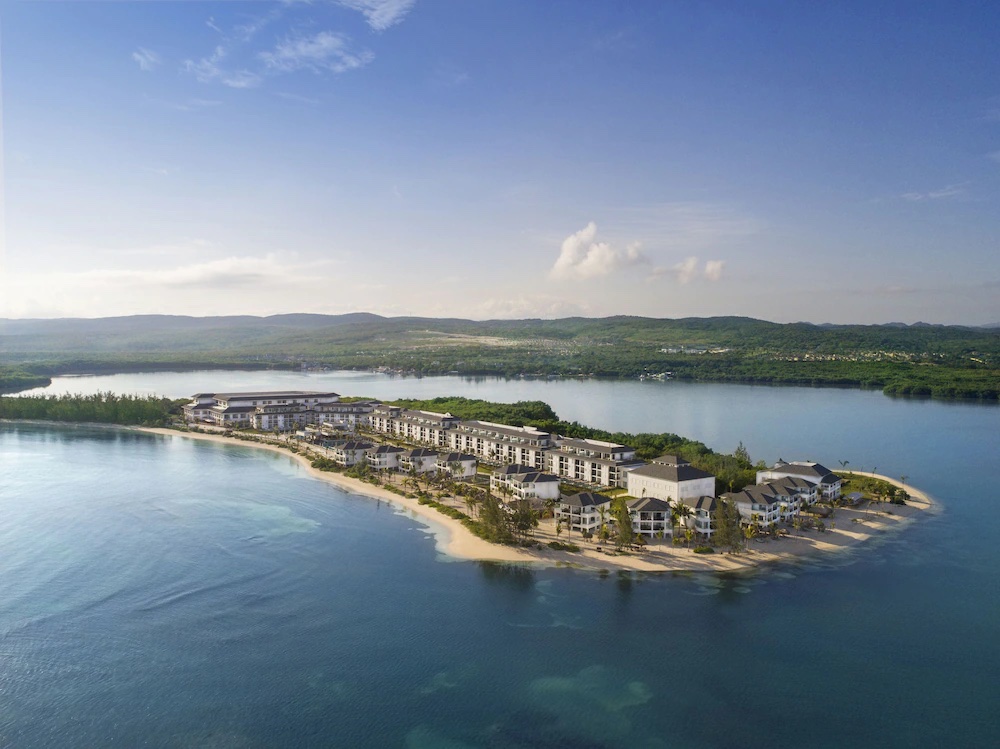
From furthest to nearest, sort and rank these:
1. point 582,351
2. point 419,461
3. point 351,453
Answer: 1. point 582,351
2. point 351,453
3. point 419,461

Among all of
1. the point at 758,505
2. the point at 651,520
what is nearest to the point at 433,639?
the point at 651,520

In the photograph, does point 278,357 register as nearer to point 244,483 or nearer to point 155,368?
point 155,368

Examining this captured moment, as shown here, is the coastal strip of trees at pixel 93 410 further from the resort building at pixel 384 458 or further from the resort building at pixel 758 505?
the resort building at pixel 758 505

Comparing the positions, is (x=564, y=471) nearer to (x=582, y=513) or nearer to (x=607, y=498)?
(x=607, y=498)

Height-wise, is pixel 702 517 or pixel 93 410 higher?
pixel 93 410

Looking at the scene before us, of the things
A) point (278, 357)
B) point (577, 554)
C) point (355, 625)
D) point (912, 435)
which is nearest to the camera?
point (355, 625)

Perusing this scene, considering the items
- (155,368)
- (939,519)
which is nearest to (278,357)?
(155,368)
